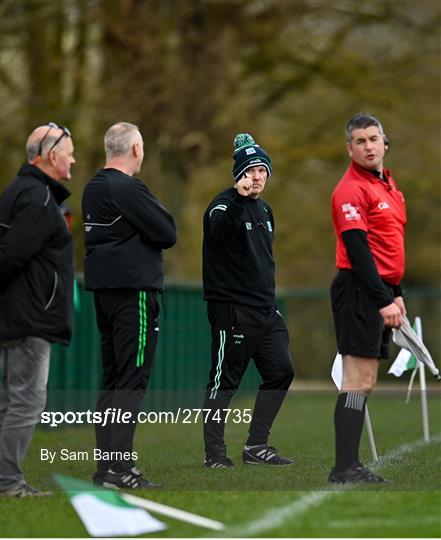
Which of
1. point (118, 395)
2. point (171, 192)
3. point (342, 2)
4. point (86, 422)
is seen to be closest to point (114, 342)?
point (118, 395)

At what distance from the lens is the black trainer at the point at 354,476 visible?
8.04 metres

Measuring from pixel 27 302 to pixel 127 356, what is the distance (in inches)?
33.7

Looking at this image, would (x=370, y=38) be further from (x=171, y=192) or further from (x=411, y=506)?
(x=411, y=506)

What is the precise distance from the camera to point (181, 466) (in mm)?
9195

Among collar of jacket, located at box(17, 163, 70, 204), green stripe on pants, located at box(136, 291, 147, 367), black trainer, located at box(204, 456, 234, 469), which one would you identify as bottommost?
black trainer, located at box(204, 456, 234, 469)

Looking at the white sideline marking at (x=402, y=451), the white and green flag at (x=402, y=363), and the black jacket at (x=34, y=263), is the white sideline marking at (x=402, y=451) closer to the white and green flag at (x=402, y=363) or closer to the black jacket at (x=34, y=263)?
the white and green flag at (x=402, y=363)

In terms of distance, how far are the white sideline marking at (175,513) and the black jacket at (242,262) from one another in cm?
248

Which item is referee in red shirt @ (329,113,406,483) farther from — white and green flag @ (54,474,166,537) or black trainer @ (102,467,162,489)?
white and green flag @ (54,474,166,537)

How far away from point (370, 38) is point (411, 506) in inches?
675

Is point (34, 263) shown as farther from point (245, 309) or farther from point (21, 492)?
point (245, 309)

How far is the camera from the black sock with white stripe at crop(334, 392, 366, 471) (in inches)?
319

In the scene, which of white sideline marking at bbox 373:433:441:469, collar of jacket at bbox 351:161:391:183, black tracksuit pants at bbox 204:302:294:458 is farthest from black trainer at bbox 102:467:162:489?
collar of jacket at bbox 351:161:391:183

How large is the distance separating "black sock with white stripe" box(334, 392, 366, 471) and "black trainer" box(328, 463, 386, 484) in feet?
0.11

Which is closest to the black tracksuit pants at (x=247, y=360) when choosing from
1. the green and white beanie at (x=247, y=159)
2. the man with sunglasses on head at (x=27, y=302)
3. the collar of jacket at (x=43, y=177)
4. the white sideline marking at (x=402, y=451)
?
the white sideline marking at (x=402, y=451)
